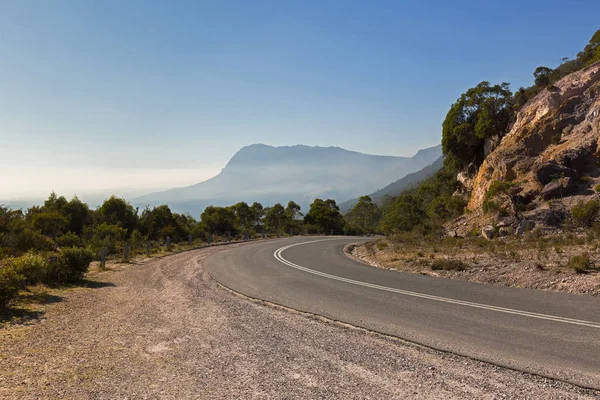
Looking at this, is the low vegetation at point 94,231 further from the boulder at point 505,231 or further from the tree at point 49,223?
the boulder at point 505,231

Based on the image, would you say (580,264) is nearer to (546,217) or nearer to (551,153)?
(546,217)

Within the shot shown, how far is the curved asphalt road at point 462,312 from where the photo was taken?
5.84 m

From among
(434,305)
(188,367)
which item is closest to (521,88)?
(434,305)

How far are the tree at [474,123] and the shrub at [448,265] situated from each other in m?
25.6

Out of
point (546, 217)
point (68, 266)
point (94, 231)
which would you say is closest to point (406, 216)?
point (546, 217)

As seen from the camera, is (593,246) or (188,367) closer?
(188,367)

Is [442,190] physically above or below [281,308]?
above

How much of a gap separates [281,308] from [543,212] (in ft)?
61.8

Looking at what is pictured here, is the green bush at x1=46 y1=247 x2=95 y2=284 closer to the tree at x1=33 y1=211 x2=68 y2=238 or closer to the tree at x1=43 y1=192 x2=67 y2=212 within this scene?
the tree at x1=33 y1=211 x2=68 y2=238

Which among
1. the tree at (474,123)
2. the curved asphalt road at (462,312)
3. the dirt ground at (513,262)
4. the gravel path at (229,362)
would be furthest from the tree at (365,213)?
the gravel path at (229,362)

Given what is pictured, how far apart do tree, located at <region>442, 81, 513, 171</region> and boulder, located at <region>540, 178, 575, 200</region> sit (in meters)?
12.6

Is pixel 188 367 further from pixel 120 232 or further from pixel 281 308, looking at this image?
pixel 120 232

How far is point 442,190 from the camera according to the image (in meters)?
46.3

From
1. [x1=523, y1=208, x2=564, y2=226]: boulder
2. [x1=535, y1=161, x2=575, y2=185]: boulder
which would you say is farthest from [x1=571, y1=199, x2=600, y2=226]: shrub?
[x1=535, y1=161, x2=575, y2=185]: boulder
